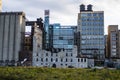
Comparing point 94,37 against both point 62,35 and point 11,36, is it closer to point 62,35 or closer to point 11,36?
point 62,35

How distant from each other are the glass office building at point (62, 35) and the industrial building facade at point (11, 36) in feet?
80.4

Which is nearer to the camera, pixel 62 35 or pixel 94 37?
pixel 62 35

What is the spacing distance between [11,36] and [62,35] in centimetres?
3466

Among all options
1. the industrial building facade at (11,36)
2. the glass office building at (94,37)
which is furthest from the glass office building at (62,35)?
the industrial building facade at (11,36)

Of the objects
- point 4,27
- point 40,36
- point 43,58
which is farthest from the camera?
point 40,36

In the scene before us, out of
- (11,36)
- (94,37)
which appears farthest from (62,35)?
(11,36)

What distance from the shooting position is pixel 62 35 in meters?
191

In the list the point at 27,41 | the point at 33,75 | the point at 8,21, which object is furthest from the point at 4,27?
the point at 33,75

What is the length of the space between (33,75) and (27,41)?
15740 centimetres

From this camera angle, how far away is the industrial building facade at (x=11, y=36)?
16700 centimetres

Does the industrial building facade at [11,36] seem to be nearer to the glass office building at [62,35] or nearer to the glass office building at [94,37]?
the glass office building at [62,35]

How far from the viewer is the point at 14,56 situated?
167 metres

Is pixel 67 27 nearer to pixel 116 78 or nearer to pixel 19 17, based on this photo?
pixel 19 17

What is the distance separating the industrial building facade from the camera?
167000mm
